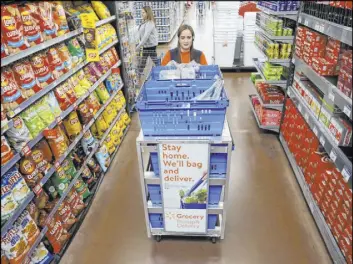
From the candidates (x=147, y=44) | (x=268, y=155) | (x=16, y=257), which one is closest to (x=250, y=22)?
(x=147, y=44)

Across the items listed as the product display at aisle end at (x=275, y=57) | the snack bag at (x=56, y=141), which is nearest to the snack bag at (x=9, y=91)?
the snack bag at (x=56, y=141)

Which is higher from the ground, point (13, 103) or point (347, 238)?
point (13, 103)

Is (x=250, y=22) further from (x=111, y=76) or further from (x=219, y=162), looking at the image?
(x=219, y=162)

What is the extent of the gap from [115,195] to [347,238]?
2229 mm

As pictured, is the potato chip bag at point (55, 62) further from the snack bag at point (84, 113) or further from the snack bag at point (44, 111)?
the snack bag at point (84, 113)

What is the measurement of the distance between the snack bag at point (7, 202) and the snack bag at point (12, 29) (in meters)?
0.92

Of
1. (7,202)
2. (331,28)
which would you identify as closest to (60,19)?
(7,202)

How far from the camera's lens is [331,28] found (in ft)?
7.95

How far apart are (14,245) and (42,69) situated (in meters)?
1.36

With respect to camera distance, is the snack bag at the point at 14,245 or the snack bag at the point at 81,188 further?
the snack bag at the point at 81,188

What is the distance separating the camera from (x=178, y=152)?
6.89 feet

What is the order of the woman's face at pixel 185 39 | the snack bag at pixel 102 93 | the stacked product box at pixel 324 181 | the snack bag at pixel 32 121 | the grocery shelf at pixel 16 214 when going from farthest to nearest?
1. the snack bag at pixel 102 93
2. the woman's face at pixel 185 39
3. the snack bag at pixel 32 121
4. the stacked product box at pixel 324 181
5. the grocery shelf at pixel 16 214

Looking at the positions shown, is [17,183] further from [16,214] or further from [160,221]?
[160,221]

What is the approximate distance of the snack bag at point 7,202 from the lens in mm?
1943
